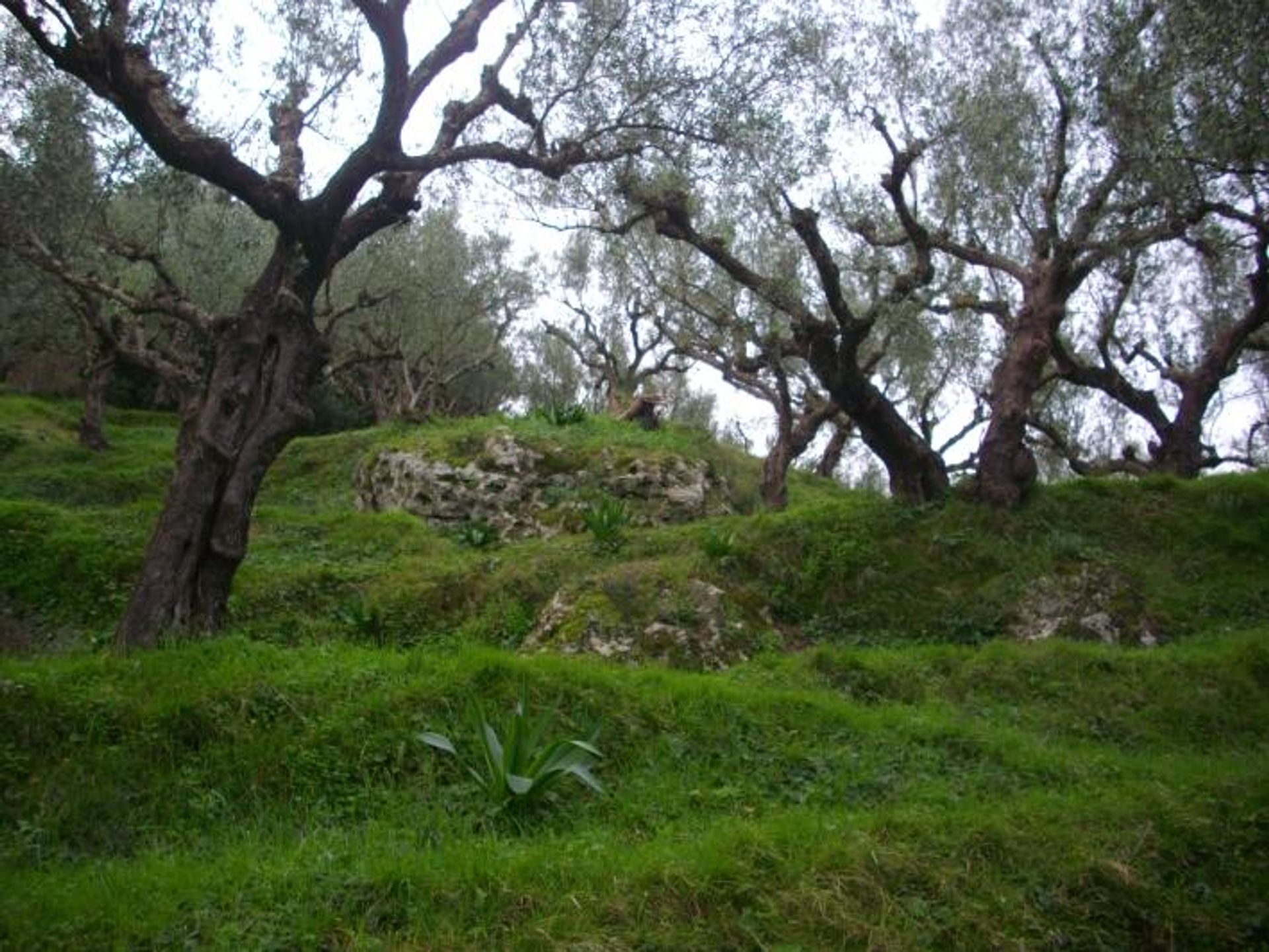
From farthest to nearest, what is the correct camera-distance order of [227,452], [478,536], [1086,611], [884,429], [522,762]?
1. [478,536]
2. [884,429]
3. [1086,611]
4. [227,452]
5. [522,762]

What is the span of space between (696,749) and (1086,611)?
6.19 meters

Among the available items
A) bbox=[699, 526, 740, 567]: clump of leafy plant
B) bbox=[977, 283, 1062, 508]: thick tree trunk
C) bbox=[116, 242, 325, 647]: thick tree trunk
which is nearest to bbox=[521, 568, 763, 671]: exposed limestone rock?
bbox=[699, 526, 740, 567]: clump of leafy plant

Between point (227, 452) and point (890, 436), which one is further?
point (890, 436)

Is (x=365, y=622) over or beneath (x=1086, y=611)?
beneath

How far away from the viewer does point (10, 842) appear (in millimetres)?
6199

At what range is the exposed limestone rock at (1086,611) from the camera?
11531 mm

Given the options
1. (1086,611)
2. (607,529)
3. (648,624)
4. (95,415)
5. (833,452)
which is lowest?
(648,624)

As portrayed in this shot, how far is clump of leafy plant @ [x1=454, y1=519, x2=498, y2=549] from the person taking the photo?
15.6 m

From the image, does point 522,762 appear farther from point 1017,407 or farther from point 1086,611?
point 1017,407

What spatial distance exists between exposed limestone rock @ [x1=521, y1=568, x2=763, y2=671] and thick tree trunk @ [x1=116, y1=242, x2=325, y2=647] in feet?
11.0

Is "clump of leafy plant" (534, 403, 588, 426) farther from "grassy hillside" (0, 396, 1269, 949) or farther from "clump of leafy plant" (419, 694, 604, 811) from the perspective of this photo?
"clump of leafy plant" (419, 694, 604, 811)

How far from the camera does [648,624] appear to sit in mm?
11180

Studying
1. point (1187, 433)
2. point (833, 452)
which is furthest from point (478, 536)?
point (833, 452)

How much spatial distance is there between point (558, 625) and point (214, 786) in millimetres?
4718
